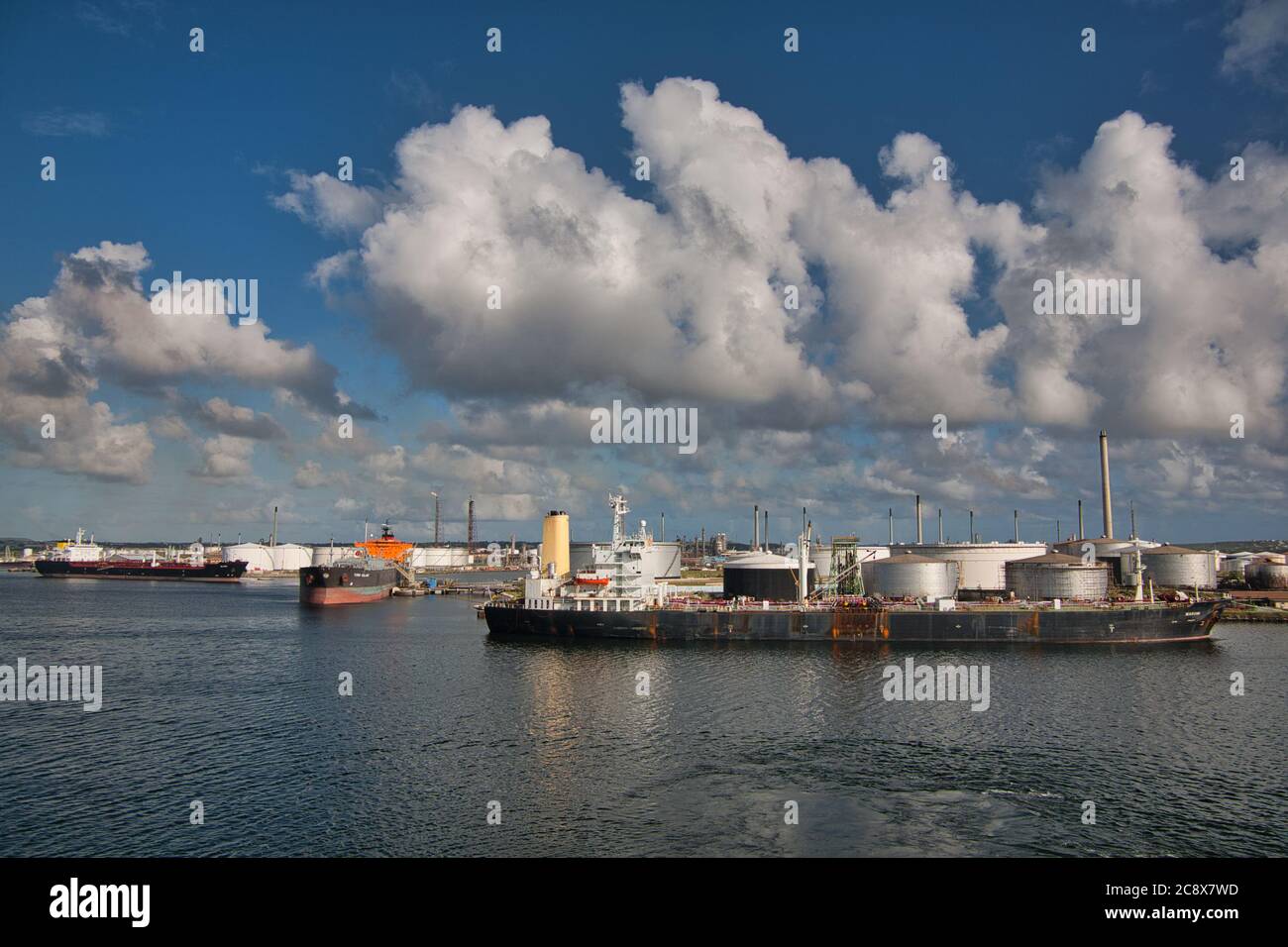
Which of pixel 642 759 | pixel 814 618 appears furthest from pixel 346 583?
pixel 642 759

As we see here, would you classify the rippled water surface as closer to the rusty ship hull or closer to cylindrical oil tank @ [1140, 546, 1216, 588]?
the rusty ship hull

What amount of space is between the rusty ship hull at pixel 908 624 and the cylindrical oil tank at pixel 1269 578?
6036 cm

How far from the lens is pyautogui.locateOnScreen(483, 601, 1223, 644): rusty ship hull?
2896 inches

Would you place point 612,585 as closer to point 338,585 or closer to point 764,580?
point 764,580

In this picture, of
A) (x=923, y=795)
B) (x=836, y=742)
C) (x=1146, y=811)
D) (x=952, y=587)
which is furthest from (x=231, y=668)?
(x=952, y=587)

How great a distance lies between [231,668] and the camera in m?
59.5

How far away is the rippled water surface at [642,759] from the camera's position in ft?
86.6

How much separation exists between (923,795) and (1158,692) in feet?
98.7

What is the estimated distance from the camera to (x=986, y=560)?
4439 inches

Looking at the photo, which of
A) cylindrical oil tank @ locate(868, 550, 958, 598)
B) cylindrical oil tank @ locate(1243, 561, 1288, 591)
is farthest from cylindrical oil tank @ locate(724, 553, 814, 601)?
cylindrical oil tank @ locate(1243, 561, 1288, 591)

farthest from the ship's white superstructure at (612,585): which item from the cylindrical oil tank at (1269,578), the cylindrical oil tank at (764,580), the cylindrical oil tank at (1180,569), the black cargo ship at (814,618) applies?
the cylindrical oil tank at (1269,578)

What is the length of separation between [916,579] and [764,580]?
19122mm
